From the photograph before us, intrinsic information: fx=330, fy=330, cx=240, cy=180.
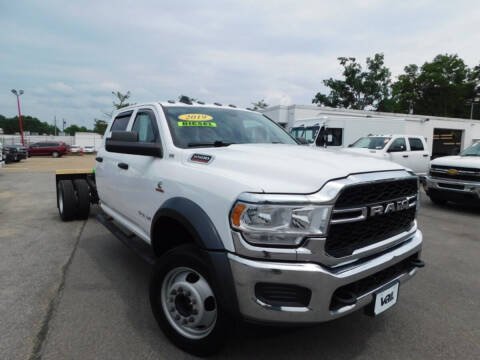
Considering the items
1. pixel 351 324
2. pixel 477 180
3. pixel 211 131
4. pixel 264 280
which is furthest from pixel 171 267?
pixel 477 180

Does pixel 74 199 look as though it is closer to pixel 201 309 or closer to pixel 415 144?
pixel 201 309

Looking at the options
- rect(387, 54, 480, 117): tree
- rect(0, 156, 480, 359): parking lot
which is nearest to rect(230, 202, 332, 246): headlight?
rect(0, 156, 480, 359): parking lot

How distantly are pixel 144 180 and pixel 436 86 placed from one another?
1809 inches

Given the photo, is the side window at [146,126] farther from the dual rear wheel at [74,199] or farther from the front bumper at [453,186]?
the front bumper at [453,186]

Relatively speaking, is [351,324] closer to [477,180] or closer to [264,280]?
[264,280]

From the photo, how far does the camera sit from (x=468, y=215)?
7.25 meters

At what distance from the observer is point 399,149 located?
11727 mm

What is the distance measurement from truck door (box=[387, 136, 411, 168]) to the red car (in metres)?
30.8

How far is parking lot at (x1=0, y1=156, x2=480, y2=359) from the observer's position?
2.39 metres

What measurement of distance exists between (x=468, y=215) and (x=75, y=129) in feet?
515

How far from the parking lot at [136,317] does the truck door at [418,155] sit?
7908 mm

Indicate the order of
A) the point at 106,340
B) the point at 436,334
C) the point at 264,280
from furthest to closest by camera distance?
the point at 436,334
the point at 106,340
the point at 264,280

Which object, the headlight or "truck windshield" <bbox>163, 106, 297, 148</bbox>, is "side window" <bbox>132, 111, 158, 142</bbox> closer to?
"truck windshield" <bbox>163, 106, 297, 148</bbox>

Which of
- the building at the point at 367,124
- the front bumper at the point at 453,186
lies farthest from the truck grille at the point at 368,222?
the building at the point at 367,124
